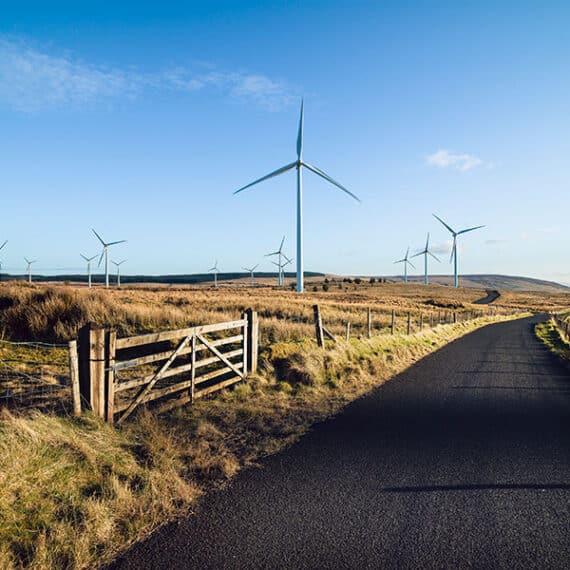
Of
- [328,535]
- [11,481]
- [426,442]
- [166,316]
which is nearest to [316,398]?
[426,442]

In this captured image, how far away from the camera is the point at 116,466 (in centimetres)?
558

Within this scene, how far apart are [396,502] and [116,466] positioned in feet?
11.4

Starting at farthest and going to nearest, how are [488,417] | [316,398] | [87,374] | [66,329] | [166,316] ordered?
[166,316] → [66,329] → [316,398] → [488,417] → [87,374]

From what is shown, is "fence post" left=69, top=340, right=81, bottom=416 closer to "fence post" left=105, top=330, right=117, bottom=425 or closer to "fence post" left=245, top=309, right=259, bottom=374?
"fence post" left=105, top=330, right=117, bottom=425

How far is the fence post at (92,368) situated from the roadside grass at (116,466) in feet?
1.28

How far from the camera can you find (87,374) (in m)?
7.12

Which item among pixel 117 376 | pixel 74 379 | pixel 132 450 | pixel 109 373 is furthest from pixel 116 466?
pixel 117 376

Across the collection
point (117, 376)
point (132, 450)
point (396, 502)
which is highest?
point (117, 376)

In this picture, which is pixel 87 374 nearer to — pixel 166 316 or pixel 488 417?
pixel 488 417

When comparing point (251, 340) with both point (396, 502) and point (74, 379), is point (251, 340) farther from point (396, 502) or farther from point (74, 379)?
point (396, 502)

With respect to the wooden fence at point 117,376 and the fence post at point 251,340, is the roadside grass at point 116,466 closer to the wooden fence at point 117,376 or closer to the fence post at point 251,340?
the wooden fence at point 117,376

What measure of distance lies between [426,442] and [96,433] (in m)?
5.21

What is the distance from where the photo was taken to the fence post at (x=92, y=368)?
7.08 metres

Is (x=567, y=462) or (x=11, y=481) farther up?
(x=11, y=481)
